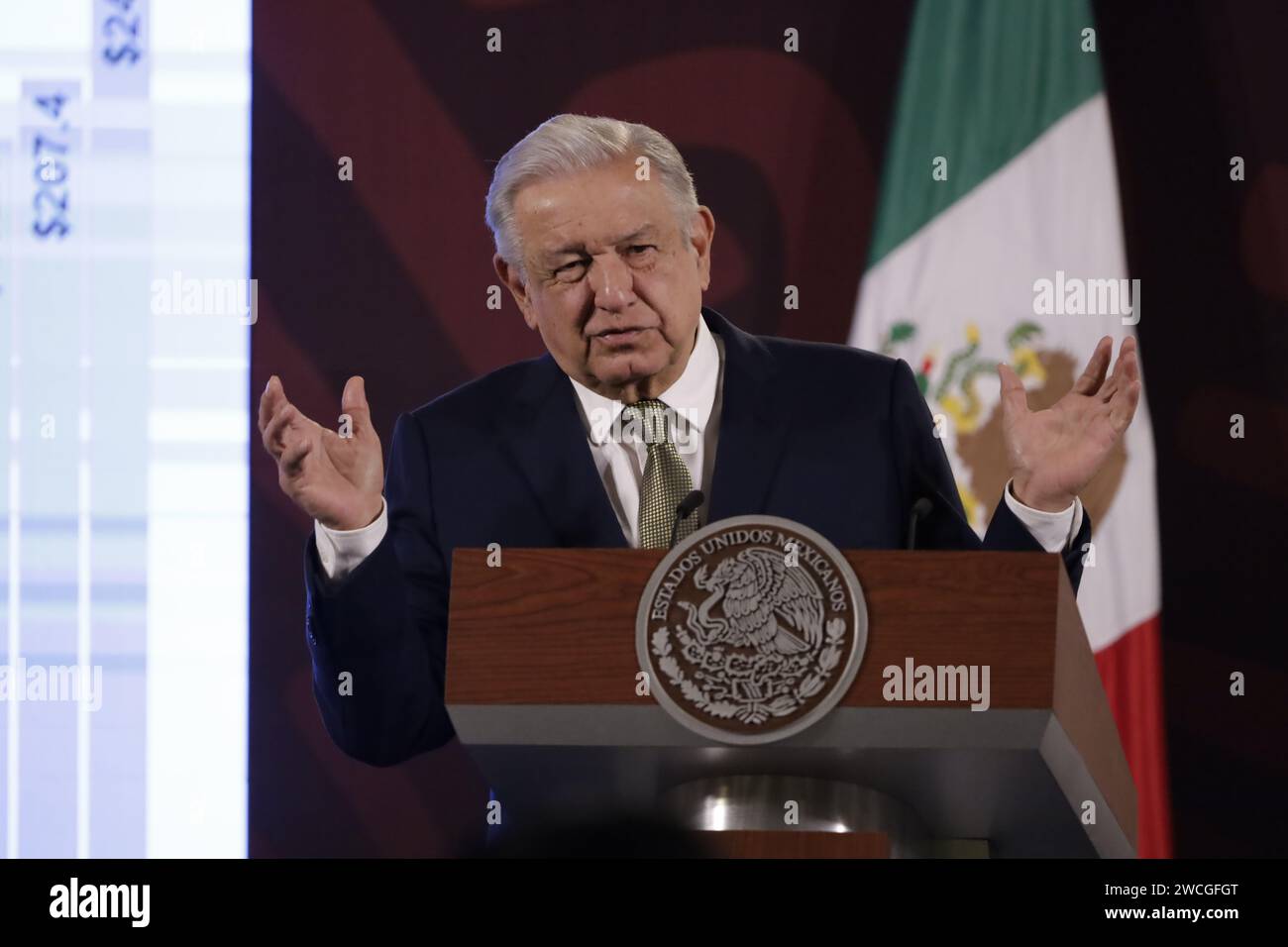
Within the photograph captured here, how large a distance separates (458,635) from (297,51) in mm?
2419

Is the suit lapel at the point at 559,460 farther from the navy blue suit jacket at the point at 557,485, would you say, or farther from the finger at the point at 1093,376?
the finger at the point at 1093,376

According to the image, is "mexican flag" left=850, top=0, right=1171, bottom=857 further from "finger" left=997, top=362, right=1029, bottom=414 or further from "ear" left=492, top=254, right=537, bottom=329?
"finger" left=997, top=362, right=1029, bottom=414

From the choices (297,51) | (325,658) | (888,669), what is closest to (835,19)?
(297,51)

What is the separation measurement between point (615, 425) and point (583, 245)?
0.99ft

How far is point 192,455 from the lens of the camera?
4.15 m

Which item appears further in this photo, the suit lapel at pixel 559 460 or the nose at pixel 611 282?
the nose at pixel 611 282

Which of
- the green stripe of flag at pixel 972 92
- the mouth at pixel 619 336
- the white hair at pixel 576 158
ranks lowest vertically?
the mouth at pixel 619 336

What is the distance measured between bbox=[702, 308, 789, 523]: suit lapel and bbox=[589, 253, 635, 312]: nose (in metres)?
0.21

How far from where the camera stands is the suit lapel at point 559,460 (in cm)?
331

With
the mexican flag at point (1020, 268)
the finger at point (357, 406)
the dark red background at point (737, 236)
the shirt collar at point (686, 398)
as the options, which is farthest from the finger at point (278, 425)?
the mexican flag at point (1020, 268)

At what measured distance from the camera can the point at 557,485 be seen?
3.39 meters

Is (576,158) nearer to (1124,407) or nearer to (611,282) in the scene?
(611,282)

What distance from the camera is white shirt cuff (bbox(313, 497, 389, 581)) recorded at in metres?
2.85

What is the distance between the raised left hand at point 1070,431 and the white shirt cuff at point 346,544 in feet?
2.89
